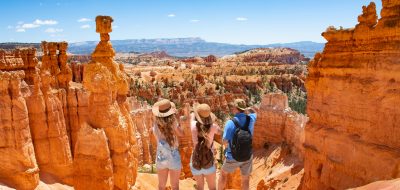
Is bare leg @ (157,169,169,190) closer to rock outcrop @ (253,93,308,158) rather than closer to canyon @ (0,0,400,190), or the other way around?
canyon @ (0,0,400,190)

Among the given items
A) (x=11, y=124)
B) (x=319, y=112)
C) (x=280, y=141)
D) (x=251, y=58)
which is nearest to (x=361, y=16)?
(x=319, y=112)

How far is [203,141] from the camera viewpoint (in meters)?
6.15

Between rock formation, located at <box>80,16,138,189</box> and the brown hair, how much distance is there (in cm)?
498

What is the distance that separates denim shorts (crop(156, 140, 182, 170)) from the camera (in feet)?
20.9

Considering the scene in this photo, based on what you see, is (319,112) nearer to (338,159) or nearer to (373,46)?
(338,159)

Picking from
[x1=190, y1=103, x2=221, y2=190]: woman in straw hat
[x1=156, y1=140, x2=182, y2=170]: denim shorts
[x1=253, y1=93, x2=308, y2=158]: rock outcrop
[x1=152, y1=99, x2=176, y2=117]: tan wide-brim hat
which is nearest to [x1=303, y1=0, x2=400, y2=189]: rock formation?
[x1=190, y1=103, x2=221, y2=190]: woman in straw hat

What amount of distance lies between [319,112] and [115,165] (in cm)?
612

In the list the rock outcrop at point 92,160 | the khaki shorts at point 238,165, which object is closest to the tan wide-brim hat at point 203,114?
the khaki shorts at point 238,165

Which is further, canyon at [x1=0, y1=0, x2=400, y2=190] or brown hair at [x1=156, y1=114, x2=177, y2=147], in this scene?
canyon at [x1=0, y1=0, x2=400, y2=190]

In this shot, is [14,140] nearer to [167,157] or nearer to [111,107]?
[111,107]

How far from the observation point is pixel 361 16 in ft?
A: 30.9

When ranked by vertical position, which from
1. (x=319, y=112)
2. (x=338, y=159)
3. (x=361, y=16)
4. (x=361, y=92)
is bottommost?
(x=338, y=159)

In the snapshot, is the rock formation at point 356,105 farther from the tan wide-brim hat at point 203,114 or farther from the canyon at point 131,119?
the tan wide-brim hat at point 203,114

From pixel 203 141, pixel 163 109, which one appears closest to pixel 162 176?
pixel 203 141
